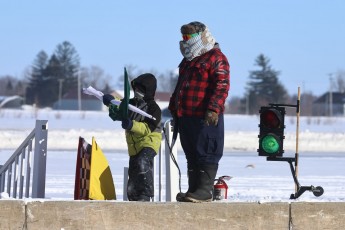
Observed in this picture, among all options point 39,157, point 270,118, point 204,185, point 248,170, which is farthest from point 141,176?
point 248,170

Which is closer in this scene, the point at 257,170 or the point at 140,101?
the point at 140,101

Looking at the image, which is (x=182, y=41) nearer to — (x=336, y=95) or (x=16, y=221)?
(x=16, y=221)

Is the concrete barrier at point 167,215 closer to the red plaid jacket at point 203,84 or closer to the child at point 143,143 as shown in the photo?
the red plaid jacket at point 203,84

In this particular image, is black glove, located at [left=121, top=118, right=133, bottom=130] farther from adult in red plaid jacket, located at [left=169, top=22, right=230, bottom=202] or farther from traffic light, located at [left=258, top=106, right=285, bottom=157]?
traffic light, located at [left=258, top=106, right=285, bottom=157]

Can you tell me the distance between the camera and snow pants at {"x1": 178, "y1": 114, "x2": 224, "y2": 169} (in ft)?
23.6

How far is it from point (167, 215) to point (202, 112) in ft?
2.97

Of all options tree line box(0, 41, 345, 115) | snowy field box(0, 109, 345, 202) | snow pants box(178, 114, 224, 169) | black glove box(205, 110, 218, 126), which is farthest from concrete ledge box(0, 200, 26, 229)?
tree line box(0, 41, 345, 115)

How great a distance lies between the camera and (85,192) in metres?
8.24

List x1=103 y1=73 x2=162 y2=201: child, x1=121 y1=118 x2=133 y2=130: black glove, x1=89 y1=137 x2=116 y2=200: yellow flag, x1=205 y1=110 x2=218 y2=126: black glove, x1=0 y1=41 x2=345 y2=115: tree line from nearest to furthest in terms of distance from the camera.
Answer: x1=205 y1=110 x2=218 y2=126: black glove
x1=121 y1=118 x2=133 y2=130: black glove
x1=89 y1=137 x2=116 y2=200: yellow flag
x1=103 y1=73 x2=162 y2=201: child
x1=0 y1=41 x2=345 y2=115: tree line

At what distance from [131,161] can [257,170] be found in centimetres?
1177

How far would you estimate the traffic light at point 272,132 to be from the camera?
7727 millimetres

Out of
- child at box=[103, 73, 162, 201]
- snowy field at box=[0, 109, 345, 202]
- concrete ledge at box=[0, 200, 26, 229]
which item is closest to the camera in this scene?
concrete ledge at box=[0, 200, 26, 229]

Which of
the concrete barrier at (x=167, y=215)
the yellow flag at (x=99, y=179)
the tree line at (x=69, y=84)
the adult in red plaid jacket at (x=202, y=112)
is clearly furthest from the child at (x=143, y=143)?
the tree line at (x=69, y=84)

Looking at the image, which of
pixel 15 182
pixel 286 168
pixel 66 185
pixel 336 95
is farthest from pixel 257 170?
pixel 336 95
